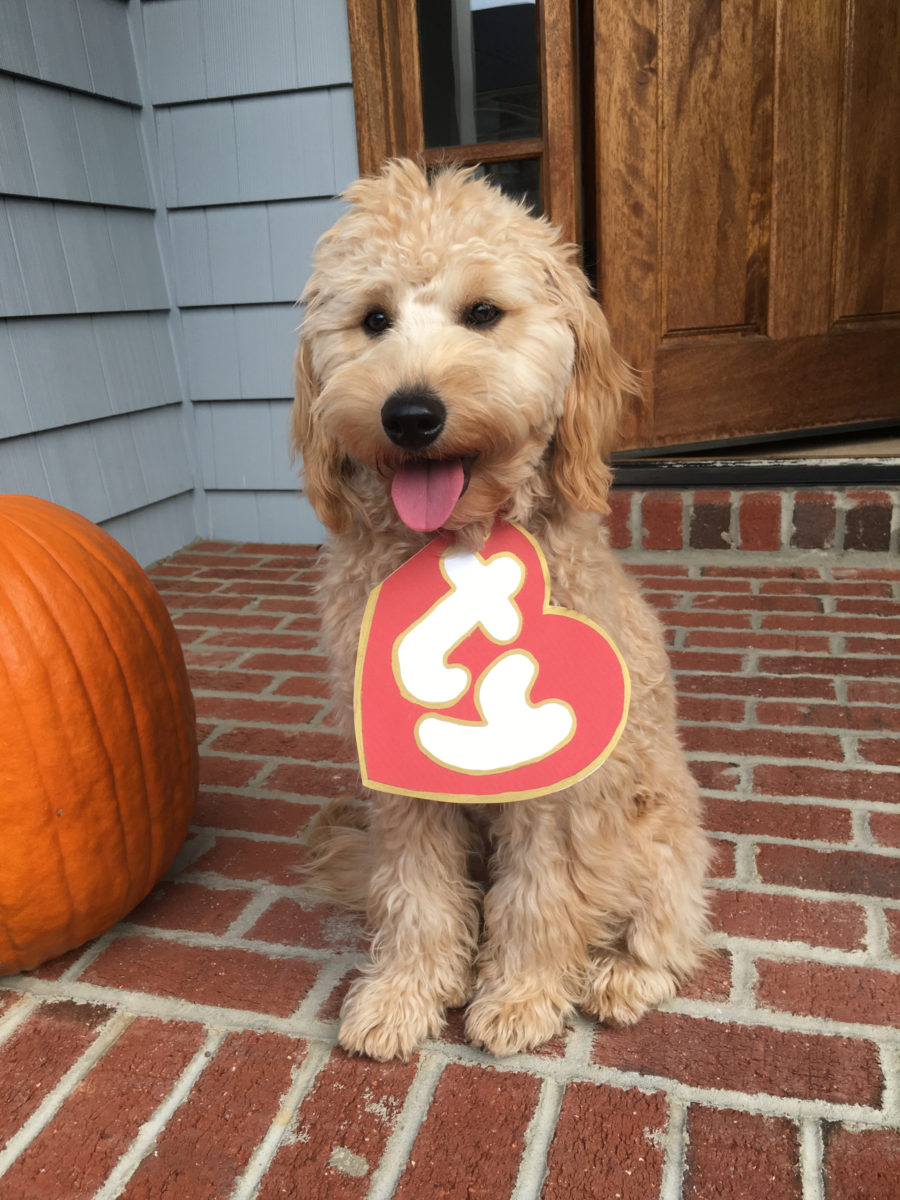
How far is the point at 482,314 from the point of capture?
5.30ft

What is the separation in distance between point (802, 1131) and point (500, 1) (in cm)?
381

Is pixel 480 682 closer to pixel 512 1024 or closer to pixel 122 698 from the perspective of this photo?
pixel 512 1024

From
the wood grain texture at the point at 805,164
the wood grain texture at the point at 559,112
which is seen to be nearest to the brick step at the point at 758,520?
the wood grain texture at the point at 805,164

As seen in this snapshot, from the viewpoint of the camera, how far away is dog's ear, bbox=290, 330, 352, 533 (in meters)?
1.69

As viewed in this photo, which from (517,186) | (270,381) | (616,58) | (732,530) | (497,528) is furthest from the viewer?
(270,381)

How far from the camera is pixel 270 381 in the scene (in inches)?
173

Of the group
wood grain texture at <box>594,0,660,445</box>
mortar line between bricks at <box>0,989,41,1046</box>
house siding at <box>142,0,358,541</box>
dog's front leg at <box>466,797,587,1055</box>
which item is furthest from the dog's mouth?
wood grain texture at <box>594,0,660,445</box>

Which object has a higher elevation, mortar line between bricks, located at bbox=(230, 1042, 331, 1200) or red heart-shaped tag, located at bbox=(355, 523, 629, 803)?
red heart-shaped tag, located at bbox=(355, 523, 629, 803)

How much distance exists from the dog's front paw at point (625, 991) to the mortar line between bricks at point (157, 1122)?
71cm

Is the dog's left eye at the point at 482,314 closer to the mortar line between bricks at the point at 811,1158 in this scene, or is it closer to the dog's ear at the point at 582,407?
the dog's ear at the point at 582,407

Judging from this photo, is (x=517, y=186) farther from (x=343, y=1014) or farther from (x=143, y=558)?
(x=343, y=1014)

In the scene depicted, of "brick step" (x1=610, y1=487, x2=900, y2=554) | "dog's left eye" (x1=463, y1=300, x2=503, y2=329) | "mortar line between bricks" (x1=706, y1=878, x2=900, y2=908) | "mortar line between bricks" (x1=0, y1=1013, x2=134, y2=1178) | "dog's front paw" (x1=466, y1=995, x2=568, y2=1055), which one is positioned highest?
"dog's left eye" (x1=463, y1=300, x2=503, y2=329)

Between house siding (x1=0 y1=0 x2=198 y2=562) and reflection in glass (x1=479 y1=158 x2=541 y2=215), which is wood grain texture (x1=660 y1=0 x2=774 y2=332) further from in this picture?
house siding (x1=0 y1=0 x2=198 y2=562)

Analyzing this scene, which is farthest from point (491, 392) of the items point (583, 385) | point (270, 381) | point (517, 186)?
point (270, 381)
